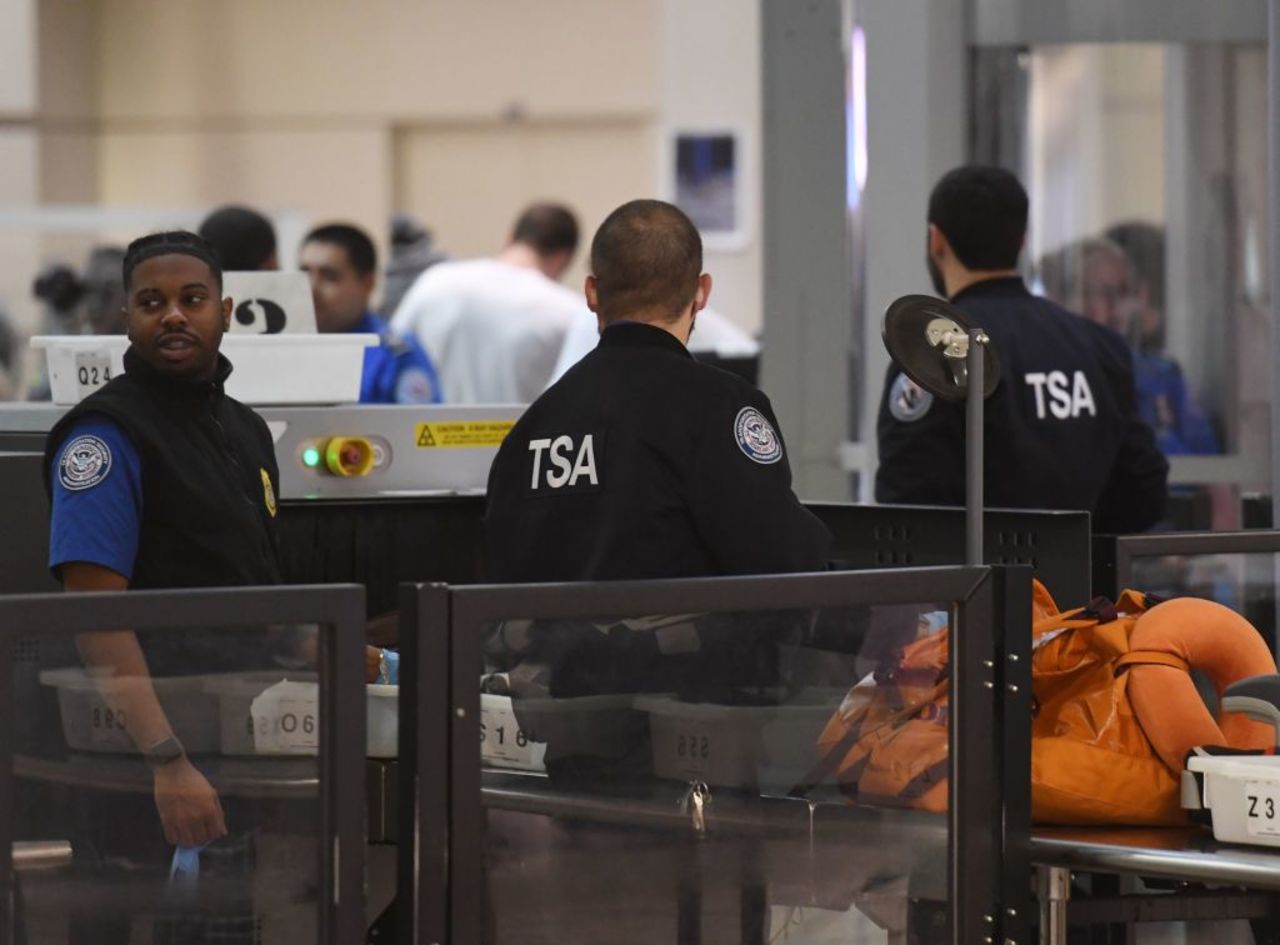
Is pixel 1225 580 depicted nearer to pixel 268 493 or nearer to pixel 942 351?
pixel 942 351

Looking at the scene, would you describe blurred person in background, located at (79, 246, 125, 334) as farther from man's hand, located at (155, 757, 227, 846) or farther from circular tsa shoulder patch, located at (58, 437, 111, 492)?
man's hand, located at (155, 757, 227, 846)

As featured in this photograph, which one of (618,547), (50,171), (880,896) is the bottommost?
(880,896)

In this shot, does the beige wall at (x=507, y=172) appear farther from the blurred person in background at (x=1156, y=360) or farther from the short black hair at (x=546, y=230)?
the blurred person in background at (x=1156, y=360)

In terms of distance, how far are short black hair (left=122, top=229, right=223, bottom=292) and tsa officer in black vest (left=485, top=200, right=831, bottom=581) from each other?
0.51m

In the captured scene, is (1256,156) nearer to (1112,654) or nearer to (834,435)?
(834,435)

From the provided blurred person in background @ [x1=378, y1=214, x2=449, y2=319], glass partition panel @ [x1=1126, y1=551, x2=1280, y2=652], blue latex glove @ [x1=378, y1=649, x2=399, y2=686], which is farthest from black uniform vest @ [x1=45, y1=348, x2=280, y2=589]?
blurred person in background @ [x1=378, y1=214, x2=449, y2=319]

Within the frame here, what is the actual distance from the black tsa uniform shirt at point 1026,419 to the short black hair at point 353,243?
220cm

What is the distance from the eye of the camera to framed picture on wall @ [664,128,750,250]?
1084 centimetres

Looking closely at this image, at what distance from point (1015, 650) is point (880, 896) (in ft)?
1.06

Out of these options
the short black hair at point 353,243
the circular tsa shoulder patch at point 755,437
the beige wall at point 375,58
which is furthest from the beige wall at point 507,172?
the circular tsa shoulder patch at point 755,437

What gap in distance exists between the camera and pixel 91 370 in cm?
346

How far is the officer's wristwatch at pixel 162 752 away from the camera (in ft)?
6.78

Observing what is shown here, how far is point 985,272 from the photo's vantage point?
3.87m

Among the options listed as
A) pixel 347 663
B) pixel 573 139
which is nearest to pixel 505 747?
pixel 347 663
